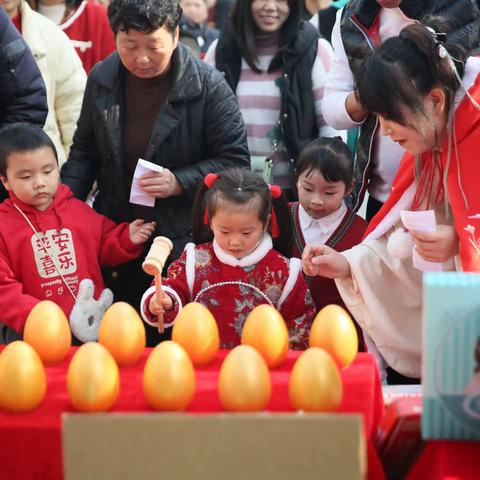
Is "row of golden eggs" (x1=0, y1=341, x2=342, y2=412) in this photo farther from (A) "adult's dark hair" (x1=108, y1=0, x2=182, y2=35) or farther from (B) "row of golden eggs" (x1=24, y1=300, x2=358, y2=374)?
(A) "adult's dark hair" (x1=108, y1=0, x2=182, y2=35)

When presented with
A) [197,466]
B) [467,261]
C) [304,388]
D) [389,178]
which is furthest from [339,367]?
[389,178]

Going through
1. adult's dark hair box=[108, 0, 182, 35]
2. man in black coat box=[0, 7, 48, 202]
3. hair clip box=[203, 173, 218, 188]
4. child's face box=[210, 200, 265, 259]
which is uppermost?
adult's dark hair box=[108, 0, 182, 35]

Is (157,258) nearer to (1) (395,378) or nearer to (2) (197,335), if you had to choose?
(2) (197,335)

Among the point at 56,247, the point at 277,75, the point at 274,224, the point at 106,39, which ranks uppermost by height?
the point at 106,39

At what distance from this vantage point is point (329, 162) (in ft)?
9.66

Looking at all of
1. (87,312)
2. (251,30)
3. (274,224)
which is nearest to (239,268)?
(274,224)

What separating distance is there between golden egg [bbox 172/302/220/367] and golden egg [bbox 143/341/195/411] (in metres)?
0.18

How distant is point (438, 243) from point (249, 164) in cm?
100

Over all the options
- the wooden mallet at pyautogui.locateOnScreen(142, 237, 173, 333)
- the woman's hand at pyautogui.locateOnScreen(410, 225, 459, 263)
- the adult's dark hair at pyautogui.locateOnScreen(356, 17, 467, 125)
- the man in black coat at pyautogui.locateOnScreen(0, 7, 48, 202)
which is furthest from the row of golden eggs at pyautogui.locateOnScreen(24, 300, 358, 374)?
the man in black coat at pyautogui.locateOnScreen(0, 7, 48, 202)

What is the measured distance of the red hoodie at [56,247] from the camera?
286 centimetres

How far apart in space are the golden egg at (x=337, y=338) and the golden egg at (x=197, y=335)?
214 millimetres

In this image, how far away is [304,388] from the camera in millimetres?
1677

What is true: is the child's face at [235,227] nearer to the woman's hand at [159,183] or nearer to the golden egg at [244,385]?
the woman's hand at [159,183]

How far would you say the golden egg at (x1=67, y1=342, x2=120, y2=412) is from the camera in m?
1.68
